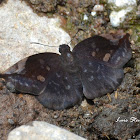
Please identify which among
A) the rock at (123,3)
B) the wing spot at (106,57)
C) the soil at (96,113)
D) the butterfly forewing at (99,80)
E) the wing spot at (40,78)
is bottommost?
the soil at (96,113)

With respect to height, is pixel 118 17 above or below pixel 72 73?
above

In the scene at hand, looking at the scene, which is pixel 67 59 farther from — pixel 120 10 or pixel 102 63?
pixel 120 10

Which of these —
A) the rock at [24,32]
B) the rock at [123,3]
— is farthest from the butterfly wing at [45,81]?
the rock at [123,3]

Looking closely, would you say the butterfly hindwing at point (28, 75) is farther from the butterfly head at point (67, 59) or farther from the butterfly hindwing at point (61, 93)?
the butterfly head at point (67, 59)

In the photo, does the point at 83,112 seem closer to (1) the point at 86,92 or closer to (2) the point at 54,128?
(1) the point at 86,92

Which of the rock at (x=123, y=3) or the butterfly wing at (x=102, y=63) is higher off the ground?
the rock at (x=123, y=3)

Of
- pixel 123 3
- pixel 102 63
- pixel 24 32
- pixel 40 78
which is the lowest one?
pixel 40 78

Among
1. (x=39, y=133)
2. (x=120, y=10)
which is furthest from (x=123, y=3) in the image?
(x=39, y=133)
